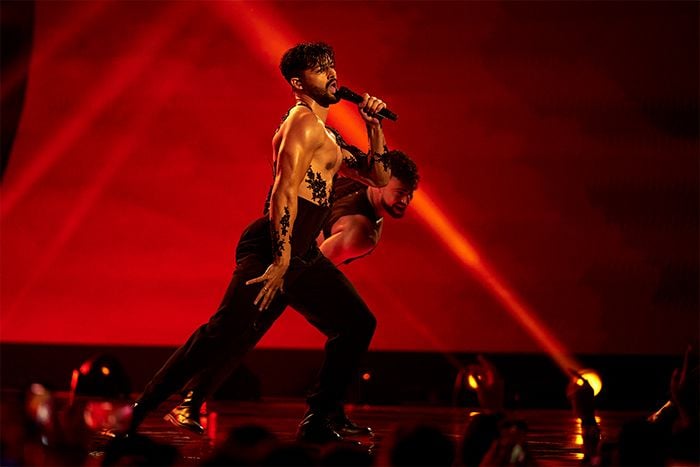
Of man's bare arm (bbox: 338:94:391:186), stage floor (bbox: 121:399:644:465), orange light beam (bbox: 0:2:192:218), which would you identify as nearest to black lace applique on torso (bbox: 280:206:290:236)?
man's bare arm (bbox: 338:94:391:186)


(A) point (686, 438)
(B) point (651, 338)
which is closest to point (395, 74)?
(B) point (651, 338)

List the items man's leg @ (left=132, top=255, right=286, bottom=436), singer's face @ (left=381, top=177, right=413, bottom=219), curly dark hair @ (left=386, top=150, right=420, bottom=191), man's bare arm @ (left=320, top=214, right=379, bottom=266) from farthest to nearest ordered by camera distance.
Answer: singer's face @ (left=381, top=177, right=413, bottom=219)
curly dark hair @ (left=386, top=150, right=420, bottom=191)
man's bare arm @ (left=320, top=214, right=379, bottom=266)
man's leg @ (left=132, top=255, right=286, bottom=436)

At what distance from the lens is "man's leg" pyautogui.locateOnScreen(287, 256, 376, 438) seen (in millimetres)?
4164

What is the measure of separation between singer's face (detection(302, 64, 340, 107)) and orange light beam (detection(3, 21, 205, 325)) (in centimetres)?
330

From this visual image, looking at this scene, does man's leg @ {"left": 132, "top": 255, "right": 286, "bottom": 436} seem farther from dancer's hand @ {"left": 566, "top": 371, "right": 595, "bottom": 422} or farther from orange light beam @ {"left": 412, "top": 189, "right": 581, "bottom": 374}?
orange light beam @ {"left": 412, "top": 189, "right": 581, "bottom": 374}

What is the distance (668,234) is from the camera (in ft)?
22.7

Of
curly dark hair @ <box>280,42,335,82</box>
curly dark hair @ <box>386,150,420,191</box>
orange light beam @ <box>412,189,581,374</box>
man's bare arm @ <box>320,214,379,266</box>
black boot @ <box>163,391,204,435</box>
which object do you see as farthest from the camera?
orange light beam @ <box>412,189,581,374</box>

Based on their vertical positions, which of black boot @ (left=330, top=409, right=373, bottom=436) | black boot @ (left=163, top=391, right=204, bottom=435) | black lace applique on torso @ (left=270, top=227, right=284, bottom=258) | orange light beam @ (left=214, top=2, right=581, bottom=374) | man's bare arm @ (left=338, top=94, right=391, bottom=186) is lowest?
black boot @ (left=163, top=391, right=204, bottom=435)

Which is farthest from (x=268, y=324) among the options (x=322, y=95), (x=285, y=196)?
→ (x=322, y=95)

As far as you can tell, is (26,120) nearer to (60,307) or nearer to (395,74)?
(60,307)

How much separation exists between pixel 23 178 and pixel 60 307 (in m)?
1.01

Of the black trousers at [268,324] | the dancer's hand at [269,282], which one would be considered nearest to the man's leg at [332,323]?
the black trousers at [268,324]

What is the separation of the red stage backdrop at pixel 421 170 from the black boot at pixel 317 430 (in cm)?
289

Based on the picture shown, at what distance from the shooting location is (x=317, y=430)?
13.7 ft
